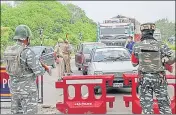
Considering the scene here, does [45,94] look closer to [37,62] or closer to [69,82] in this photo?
[69,82]

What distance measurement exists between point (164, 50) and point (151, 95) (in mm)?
731

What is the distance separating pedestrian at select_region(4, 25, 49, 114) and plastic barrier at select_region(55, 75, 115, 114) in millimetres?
3104

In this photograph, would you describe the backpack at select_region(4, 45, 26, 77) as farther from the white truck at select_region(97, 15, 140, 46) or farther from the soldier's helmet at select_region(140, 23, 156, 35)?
the white truck at select_region(97, 15, 140, 46)

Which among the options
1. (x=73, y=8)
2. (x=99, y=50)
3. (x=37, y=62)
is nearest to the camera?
(x=37, y=62)

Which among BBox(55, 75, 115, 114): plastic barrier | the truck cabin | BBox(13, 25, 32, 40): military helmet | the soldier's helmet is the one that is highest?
the truck cabin

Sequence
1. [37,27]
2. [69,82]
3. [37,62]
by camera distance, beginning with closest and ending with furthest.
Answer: [37,62], [69,82], [37,27]

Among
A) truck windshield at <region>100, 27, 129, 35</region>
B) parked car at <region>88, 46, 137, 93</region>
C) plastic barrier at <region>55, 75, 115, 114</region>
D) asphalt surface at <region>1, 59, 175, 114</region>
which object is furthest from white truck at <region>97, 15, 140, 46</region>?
plastic barrier at <region>55, 75, 115, 114</region>

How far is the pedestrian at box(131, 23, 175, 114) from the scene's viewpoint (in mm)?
6195

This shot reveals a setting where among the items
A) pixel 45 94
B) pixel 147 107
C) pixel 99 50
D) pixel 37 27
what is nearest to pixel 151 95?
pixel 147 107

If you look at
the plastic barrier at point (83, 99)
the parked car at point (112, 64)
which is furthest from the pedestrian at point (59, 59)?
the plastic barrier at point (83, 99)

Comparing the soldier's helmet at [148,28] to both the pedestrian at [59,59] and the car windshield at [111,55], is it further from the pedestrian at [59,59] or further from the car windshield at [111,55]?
the pedestrian at [59,59]

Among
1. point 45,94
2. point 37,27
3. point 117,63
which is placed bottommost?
point 45,94

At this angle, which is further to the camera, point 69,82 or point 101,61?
point 101,61

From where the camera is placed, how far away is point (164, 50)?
20.4 ft
